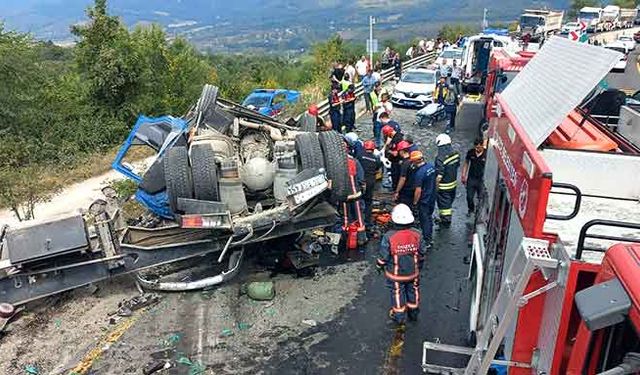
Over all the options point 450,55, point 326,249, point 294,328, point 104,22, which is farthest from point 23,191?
point 450,55

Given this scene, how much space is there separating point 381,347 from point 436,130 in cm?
1004

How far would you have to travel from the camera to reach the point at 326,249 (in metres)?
7.95

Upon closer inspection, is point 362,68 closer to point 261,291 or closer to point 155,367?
point 261,291

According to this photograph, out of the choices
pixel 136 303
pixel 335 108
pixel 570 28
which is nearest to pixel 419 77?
pixel 335 108

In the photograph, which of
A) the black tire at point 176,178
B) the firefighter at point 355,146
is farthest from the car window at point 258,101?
the black tire at point 176,178

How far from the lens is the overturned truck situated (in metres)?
6.06

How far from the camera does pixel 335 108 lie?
536 inches

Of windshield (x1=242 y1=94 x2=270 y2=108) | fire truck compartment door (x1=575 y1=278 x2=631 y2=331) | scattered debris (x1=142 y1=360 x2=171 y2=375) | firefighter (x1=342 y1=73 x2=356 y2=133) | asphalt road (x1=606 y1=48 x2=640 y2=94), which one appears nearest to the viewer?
fire truck compartment door (x1=575 y1=278 x2=631 y2=331)

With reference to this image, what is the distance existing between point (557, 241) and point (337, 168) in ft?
14.4

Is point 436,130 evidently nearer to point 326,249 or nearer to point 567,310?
point 326,249

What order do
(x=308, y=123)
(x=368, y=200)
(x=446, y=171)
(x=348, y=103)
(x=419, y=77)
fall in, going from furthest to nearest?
1. (x=419, y=77)
2. (x=348, y=103)
3. (x=308, y=123)
4. (x=368, y=200)
5. (x=446, y=171)

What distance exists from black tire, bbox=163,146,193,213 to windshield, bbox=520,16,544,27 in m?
31.7

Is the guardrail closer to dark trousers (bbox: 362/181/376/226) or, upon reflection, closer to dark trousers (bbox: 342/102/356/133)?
dark trousers (bbox: 342/102/356/133)

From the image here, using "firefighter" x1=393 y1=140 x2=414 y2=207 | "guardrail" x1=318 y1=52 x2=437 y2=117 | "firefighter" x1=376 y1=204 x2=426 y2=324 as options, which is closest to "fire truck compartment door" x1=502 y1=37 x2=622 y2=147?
"firefighter" x1=376 y1=204 x2=426 y2=324
